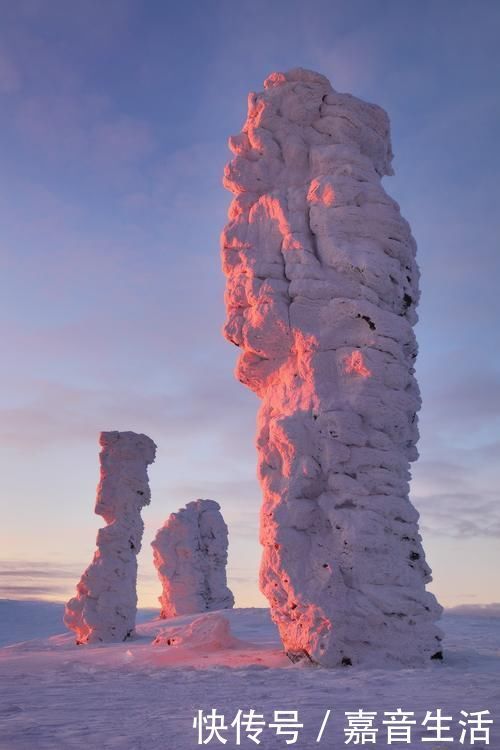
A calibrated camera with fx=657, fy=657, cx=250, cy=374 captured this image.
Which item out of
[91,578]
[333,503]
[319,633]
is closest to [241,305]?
[333,503]

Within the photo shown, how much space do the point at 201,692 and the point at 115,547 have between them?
13379 millimetres

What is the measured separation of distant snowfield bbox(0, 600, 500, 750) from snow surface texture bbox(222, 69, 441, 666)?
1025mm

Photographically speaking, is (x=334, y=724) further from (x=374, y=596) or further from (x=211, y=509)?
(x=211, y=509)

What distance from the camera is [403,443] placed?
11.0 m

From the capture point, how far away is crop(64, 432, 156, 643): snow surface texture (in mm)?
19094

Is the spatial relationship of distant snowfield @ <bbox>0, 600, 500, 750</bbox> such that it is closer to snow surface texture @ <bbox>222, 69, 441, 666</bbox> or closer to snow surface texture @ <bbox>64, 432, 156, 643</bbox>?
snow surface texture @ <bbox>222, 69, 441, 666</bbox>

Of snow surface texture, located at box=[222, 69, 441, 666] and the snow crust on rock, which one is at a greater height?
snow surface texture, located at box=[222, 69, 441, 666]

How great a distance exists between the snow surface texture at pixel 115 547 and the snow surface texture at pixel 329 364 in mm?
9839

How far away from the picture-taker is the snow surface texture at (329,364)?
9875 millimetres

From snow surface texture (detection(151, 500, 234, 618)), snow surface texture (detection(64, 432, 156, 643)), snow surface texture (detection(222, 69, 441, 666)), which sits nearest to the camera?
snow surface texture (detection(222, 69, 441, 666))

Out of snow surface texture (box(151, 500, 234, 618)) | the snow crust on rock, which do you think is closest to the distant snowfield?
the snow crust on rock

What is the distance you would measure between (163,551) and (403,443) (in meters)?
16.4

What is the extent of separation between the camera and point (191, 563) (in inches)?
993

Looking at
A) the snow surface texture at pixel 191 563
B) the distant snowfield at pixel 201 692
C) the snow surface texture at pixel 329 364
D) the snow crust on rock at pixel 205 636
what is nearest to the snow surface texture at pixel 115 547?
the snow surface texture at pixel 191 563
